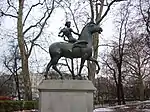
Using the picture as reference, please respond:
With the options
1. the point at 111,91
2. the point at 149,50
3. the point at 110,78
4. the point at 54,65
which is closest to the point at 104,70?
the point at 110,78

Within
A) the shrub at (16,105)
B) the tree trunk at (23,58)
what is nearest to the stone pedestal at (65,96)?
the shrub at (16,105)

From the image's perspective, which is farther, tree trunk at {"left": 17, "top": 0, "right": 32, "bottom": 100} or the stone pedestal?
tree trunk at {"left": 17, "top": 0, "right": 32, "bottom": 100}

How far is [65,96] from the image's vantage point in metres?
9.48

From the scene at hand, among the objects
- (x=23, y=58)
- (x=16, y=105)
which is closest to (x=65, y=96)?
(x=23, y=58)

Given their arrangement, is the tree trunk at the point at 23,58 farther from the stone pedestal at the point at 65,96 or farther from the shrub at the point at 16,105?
the stone pedestal at the point at 65,96

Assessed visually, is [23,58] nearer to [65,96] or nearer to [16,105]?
[16,105]

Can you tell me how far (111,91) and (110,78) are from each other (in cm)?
577

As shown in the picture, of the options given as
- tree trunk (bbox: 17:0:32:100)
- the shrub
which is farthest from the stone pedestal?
tree trunk (bbox: 17:0:32:100)

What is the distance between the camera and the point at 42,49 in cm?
2753

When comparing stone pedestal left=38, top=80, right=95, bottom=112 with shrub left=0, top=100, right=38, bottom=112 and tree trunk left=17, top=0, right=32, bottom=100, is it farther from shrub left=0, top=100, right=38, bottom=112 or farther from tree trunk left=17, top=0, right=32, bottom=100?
tree trunk left=17, top=0, right=32, bottom=100

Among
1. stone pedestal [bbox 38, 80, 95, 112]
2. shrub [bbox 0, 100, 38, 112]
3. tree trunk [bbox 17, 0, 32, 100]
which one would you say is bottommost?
shrub [bbox 0, 100, 38, 112]

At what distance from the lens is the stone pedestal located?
31.0ft

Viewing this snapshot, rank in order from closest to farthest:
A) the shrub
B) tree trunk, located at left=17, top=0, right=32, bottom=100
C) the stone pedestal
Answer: the stone pedestal → the shrub → tree trunk, located at left=17, top=0, right=32, bottom=100

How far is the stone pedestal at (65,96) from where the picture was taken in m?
9.46
